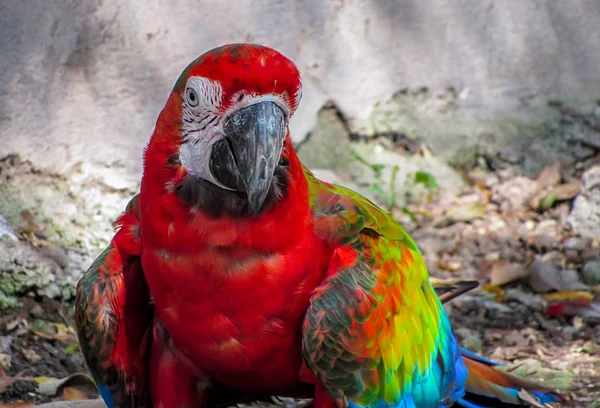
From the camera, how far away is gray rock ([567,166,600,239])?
439 centimetres

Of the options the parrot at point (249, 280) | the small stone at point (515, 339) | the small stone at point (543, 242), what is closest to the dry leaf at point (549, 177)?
the small stone at point (543, 242)

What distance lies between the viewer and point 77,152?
3842 mm

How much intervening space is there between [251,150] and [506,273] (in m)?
2.34

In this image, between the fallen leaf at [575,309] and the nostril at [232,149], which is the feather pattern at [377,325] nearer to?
the nostril at [232,149]

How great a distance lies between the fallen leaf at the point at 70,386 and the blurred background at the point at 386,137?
0.04 ft

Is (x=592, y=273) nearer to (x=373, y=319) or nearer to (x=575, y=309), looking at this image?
(x=575, y=309)

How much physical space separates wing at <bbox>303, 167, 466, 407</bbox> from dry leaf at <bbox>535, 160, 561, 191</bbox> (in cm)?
215

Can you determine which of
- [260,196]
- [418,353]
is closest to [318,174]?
[418,353]

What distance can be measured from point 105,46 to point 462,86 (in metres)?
2.00

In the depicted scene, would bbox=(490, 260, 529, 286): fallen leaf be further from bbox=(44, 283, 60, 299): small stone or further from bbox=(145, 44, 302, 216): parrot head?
bbox=(145, 44, 302, 216): parrot head

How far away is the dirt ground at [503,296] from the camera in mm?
3305

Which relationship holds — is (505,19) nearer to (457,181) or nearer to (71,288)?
(457,181)

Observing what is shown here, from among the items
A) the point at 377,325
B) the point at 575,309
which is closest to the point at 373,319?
the point at 377,325

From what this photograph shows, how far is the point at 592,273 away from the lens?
4.07 metres
